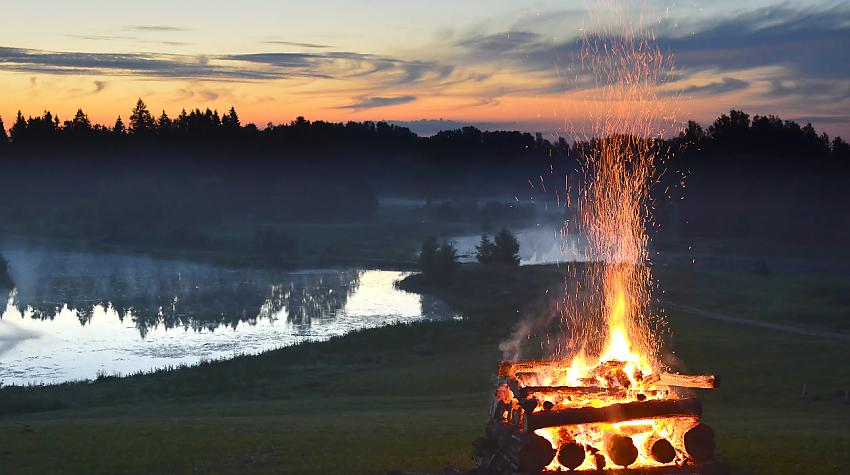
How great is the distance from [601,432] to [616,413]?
49 cm

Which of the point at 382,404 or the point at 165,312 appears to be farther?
the point at 165,312

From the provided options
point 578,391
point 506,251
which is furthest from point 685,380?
point 506,251

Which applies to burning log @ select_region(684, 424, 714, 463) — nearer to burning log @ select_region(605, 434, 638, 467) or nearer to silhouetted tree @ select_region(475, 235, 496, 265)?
burning log @ select_region(605, 434, 638, 467)

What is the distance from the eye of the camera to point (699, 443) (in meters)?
16.3

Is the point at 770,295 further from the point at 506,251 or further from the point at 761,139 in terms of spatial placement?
the point at 761,139

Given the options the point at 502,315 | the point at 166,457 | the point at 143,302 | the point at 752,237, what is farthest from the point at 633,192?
the point at 752,237

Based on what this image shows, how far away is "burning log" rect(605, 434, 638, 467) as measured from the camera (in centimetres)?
1585

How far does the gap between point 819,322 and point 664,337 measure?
14.1 meters

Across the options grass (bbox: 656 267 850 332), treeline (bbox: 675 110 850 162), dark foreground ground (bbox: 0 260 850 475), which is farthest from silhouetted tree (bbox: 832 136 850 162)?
dark foreground ground (bbox: 0 260 850 475)

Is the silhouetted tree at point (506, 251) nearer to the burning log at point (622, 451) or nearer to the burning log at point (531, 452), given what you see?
the burning log at point (622, 451)

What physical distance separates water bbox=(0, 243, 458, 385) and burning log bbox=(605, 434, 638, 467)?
3880cm

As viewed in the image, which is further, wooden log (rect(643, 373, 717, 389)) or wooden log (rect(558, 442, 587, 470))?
wooden log (rect(643, 373, 717, 389))

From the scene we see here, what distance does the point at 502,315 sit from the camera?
6925cm

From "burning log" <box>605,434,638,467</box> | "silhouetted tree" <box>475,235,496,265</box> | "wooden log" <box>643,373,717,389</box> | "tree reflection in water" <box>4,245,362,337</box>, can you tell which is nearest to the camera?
"burning log" <box>605,434,638,467</box>
